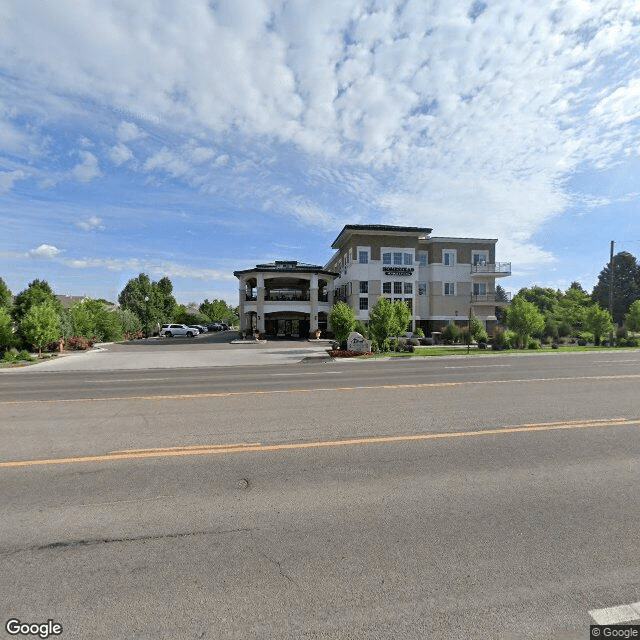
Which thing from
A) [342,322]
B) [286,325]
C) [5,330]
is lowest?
[5,330]

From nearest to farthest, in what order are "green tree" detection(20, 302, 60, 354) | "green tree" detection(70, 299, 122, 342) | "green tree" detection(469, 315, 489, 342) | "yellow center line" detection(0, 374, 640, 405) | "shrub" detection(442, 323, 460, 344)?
"yellow center line" detection(0, 374, 640, 405)
"green tree" detection(20, 302, 60, 354)
"green tree" detection(70, 299, 122, 342)
"green tree" detection(469, 315, 489, 342)
"shrub" detection(442, 323, 460, 344)

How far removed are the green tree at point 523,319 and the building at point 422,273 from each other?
1246cm

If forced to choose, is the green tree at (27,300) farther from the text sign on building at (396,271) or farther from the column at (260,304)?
the text sign on building at (396,271)

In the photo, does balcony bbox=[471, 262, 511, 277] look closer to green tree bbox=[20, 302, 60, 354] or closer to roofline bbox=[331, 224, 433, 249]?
roofline bbox=[331, 224, 433, 249]

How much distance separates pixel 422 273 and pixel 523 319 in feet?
57.2

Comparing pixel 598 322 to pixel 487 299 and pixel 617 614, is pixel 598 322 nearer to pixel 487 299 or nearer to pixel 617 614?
pixel 487 299

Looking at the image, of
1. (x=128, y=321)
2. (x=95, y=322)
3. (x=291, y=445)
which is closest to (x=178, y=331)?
(x=128, y=321)

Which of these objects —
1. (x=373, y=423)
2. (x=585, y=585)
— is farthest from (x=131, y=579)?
(x=373, y=423)

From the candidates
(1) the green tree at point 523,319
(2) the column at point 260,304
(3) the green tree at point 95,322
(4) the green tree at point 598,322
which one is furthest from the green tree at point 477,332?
(3) the green tree at point 95,322

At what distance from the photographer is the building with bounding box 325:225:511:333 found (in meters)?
42.7

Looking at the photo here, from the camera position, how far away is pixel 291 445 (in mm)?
6156

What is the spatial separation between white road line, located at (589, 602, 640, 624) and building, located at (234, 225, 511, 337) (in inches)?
1564

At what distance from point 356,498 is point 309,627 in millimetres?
1896

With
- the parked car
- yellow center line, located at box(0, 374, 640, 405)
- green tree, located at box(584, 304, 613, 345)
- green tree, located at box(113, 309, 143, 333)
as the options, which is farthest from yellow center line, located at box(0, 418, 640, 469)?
the parked car
